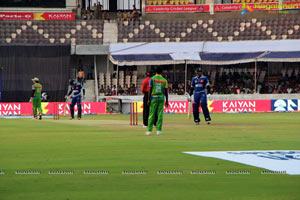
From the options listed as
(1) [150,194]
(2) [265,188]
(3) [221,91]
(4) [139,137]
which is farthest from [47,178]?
(3) [221,91]

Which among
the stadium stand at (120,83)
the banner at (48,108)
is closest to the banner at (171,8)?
the stadium stand at (120,83)

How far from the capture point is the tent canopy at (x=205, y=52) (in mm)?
44750

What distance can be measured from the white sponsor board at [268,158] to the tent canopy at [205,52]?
32017mm

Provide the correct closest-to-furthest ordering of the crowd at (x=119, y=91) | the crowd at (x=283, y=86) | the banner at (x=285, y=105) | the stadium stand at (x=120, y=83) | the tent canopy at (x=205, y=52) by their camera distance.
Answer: the banner at (x=285, y=105)
the tent canopy at (x=205, y=52)
the crowd at (x=283, y=86)
the crowd at (x=119, y=91)
the stadium stand at (x=120, y=83)

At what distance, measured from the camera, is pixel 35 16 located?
52000 mm

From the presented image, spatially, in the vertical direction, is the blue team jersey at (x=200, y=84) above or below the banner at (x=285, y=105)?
above

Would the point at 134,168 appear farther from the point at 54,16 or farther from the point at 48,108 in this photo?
the point at 54,16

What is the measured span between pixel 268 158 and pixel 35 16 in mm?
42838

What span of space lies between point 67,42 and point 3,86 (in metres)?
6.16

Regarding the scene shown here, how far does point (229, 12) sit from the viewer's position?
52406mm

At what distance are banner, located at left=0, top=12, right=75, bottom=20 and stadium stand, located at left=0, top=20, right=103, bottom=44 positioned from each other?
455mm

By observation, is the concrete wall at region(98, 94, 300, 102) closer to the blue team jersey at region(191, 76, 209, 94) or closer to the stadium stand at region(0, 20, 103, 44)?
the stadium stand at region(0, 20, 103, 44)

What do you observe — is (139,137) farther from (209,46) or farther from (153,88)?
(209,46)

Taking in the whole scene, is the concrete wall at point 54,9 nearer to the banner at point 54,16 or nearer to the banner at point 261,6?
the banner at point 54,16
